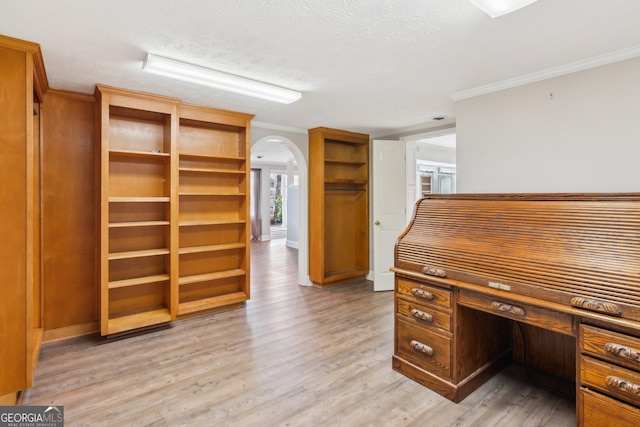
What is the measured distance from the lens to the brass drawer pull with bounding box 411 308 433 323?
2.30 metres

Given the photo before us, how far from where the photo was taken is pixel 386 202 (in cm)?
477

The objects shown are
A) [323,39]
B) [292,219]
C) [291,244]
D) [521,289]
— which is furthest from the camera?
[292,219]

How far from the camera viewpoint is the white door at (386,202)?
4.68 m

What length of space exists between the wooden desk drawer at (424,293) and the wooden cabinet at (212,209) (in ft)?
7.08

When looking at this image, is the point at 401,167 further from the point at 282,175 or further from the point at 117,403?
the point at 282,175

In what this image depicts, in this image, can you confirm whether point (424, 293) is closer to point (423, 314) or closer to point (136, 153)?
point (423, 314)

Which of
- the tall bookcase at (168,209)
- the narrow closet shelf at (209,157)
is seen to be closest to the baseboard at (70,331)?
the tall bookcase at (168,209)

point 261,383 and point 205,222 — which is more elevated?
point 205,222

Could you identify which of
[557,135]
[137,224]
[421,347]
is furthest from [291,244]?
[557,135]

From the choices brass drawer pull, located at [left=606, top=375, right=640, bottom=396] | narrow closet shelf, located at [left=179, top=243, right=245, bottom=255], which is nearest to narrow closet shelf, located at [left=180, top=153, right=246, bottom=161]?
narrow closet shelf, located at [left=179, top=243, right=245, bottom=255]

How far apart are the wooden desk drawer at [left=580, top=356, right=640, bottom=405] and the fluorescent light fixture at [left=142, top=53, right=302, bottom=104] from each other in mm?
2837

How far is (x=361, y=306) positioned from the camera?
404cm

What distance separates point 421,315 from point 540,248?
89cm

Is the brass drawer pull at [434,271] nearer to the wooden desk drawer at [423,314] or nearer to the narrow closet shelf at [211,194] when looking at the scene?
the wooden desk drawer at [423,314]
